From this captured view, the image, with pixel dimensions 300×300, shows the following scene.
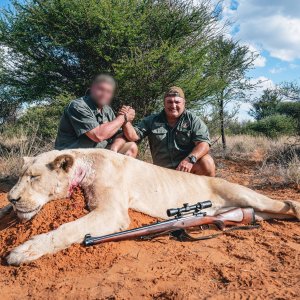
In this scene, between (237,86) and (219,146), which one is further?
(237,86)

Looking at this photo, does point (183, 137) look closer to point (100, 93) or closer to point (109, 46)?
point (100, 93)

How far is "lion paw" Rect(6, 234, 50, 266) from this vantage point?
2908 mm

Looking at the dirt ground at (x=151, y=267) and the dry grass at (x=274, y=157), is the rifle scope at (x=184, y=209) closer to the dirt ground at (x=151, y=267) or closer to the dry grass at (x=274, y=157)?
the dirt ground at (x=151, y=267)

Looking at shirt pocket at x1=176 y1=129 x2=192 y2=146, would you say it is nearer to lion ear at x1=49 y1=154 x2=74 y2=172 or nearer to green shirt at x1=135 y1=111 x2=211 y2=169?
green shirt at x1=135 y1=111 x2=211 y2=169

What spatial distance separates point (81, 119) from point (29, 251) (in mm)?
2236

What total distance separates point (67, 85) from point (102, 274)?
6910mm

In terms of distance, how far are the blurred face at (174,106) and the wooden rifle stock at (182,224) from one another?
2.02 metres

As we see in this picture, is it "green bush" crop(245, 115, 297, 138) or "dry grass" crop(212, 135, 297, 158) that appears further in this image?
"green bush" crop(245, 115, 297, 138)

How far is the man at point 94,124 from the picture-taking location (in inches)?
189

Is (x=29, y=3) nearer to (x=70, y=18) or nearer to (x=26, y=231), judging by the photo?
(x=70, y=18)

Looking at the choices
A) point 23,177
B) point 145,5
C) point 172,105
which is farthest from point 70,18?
point 23,177

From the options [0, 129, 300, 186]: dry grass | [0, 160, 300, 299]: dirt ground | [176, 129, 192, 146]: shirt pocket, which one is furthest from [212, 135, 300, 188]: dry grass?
[0, 160, 300, 299]: dirt ground

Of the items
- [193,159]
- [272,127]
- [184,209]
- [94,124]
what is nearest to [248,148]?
[272,127]

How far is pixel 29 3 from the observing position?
8570mm
